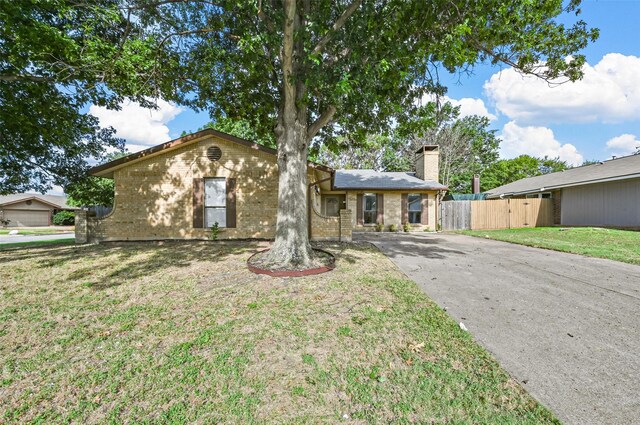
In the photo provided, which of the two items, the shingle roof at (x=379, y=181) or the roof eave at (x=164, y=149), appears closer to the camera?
the roof eave at (x=164, y=149)

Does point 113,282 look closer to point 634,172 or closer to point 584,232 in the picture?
point 584,232

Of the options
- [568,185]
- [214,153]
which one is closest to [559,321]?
[214,153]

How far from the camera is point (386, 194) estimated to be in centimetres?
1634

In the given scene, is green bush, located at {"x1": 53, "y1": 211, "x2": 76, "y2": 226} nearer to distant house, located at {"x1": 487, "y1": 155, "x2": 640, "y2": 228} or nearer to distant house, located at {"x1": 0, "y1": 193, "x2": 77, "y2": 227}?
distant house, located at {"x1": 0, "y1": 193, "x2": 77, "y2": 227}

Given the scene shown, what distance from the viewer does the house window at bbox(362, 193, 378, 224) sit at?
16.3 meters

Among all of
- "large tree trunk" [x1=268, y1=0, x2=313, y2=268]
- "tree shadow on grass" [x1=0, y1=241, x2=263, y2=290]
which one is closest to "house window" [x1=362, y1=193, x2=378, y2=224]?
"tree shadow on grass" [x1=0, y1=241, x2=263, y2=290]

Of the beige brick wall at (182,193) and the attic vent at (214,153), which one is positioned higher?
the attic vent at (214,153)

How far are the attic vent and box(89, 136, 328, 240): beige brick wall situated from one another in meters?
0.14

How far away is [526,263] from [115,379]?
857 cm

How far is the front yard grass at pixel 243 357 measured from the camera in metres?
2.06

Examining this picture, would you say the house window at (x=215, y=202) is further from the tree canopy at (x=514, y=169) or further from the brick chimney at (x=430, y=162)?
the tree canopy at (x=514, y=169)

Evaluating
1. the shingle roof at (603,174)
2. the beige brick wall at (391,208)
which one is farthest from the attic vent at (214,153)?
the shingle roof at (603,174)

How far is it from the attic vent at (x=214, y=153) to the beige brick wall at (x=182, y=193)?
0.14 metres

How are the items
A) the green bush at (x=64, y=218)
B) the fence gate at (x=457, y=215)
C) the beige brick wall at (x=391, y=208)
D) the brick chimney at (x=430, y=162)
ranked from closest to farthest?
the beige brick wall at (x=391, y=208)
the fence gate at (x=457, y=215)
the brick chimney at (x=430, y=162)
the green bush at (x=64, y=218)
